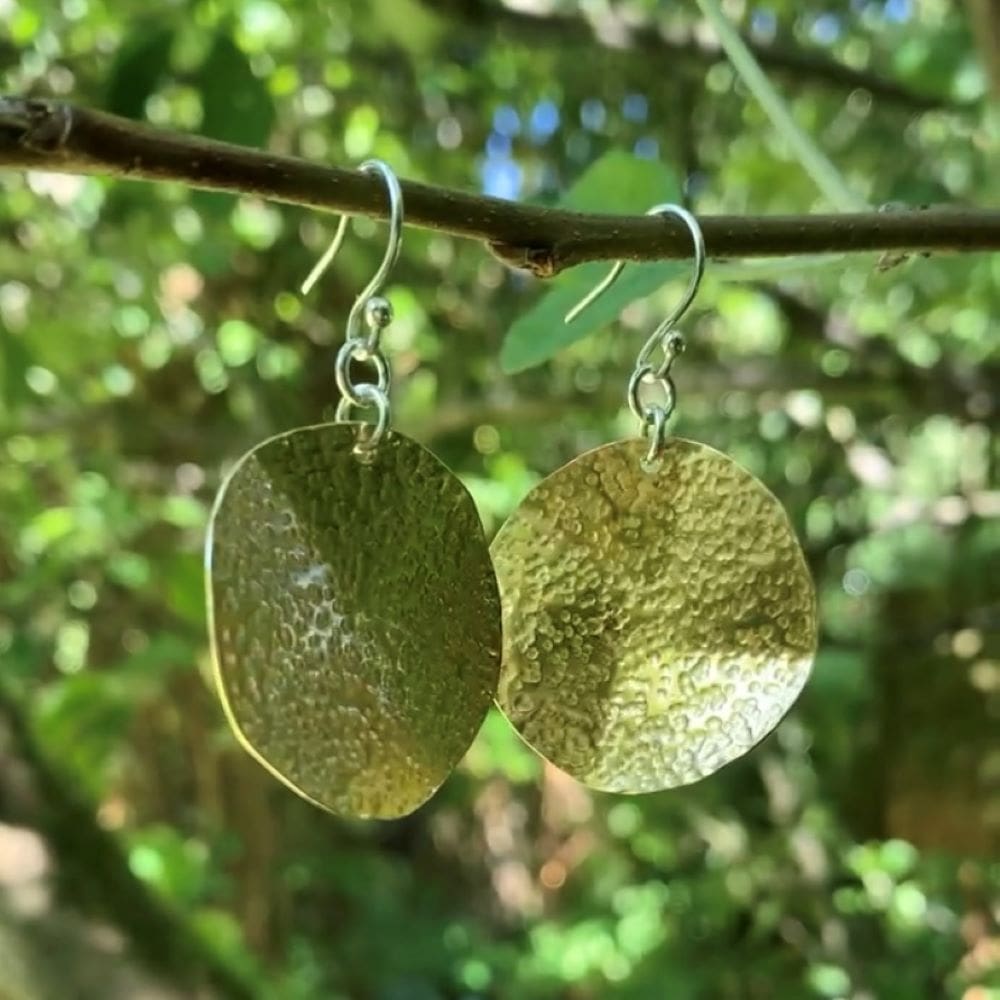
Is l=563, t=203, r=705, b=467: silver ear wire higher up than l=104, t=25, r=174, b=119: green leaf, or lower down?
lower down

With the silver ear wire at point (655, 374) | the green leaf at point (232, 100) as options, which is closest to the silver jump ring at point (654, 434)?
the silver ear wire at point (655, 374)

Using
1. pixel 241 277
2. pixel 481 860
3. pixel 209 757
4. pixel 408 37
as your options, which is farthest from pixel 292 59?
pixel 481 860

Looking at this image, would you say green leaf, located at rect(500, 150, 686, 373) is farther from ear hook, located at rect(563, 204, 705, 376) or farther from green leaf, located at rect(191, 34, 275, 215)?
green leaf, located at rect(191, 34, 275, 215)

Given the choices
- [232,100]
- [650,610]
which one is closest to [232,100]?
[232,100]

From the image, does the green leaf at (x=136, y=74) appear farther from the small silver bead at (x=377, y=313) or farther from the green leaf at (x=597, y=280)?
the small silver bead at (x=377, y=313)

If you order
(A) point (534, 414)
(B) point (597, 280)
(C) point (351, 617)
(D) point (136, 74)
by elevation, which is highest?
(A) point (534, 414)

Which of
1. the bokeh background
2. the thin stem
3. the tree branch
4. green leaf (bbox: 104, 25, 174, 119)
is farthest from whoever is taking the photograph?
the bokeh background

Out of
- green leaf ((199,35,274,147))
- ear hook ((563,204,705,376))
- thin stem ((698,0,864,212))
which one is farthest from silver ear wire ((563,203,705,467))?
green leaf ((199,35,274,147))

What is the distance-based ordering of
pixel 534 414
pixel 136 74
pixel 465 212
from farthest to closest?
pixel 534 414
pixel 136 74
pixel 465 212

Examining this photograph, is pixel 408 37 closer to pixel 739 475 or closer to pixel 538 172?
pixel 538 172

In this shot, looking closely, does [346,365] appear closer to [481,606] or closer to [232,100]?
[481,606]
